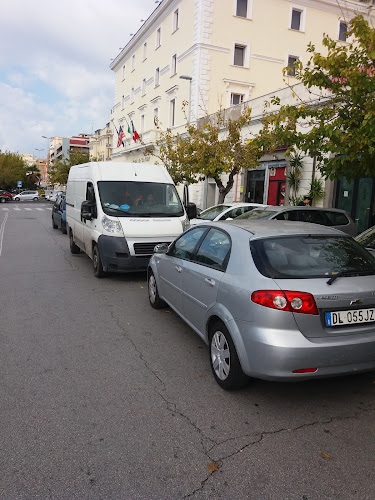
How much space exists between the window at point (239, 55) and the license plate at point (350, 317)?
29.2m

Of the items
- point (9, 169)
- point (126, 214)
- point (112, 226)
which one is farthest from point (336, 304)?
point (9, 169)

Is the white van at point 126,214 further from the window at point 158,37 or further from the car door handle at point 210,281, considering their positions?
the window at point 158,37

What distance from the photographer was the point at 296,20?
30.4 m

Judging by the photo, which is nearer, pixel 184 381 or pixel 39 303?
pixel 184 381

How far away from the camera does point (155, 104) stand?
121 feet

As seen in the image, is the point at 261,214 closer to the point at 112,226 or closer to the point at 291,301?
the point at 112,226

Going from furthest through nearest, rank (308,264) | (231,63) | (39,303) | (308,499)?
1. (231,63)
2. (39,303)
3. (308,264)
4. (308,499)

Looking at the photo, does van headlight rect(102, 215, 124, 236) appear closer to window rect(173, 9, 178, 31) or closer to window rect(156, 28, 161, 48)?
window rect(173, 9, 178, 31)

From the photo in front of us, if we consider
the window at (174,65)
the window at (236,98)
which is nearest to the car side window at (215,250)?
the window at (236,98)

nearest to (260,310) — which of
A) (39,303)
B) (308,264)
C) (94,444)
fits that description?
(308,264)

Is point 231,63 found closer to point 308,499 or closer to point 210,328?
point 210,328

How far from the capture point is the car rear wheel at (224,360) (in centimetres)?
357

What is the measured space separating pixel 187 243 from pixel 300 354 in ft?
7.52

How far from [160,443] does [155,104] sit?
3707 centimetres
